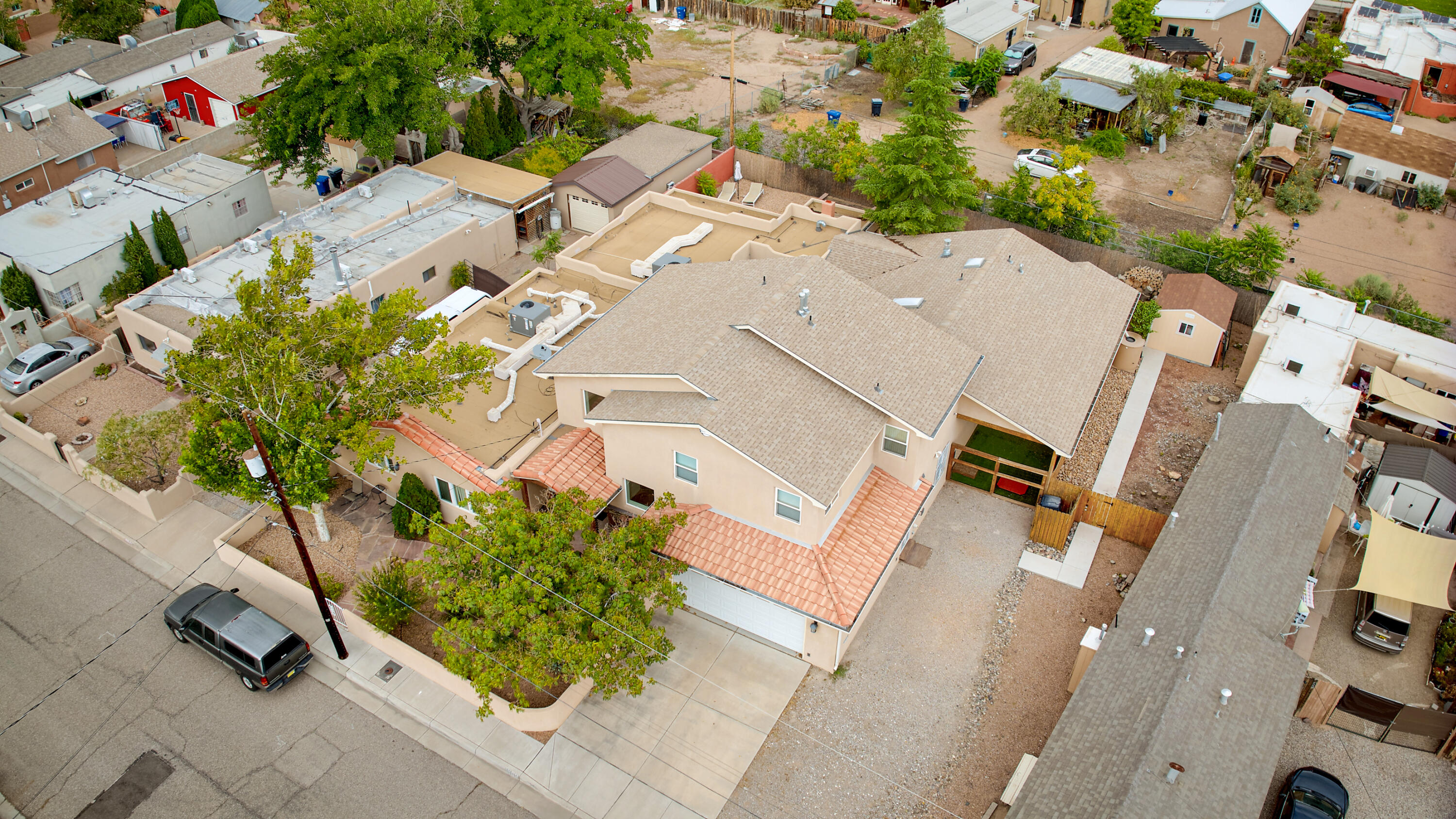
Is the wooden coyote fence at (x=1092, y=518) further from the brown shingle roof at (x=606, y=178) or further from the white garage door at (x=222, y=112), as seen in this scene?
the white garage door at (x=222, y=112)

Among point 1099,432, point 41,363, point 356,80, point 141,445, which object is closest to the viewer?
point 141,445

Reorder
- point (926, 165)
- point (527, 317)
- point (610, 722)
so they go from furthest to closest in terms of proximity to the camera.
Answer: point (926, 165) → point (527, 317) → point (610, 722)

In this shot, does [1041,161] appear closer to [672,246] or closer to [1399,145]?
[1399,145]

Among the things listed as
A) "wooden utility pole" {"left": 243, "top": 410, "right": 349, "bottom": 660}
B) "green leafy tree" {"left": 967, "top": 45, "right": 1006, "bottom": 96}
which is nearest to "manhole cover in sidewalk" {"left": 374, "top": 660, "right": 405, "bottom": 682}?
"wooden utility pole" {"left": 243, "top": 410, "right": 349, "bottom": 660}

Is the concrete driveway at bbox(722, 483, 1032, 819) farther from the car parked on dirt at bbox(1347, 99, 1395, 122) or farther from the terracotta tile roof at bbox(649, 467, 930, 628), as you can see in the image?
the car parked on dirt at bbox(1347, 99, 1395, 122)

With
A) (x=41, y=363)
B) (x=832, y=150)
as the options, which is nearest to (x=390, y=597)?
(x=41, y=363)

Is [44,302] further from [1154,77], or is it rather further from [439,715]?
[1154,77]

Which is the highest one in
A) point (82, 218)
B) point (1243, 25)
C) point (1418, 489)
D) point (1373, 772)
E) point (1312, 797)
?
point (1243, 25)

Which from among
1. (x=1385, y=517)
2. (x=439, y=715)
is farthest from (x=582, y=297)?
(x=1385, y=517)
